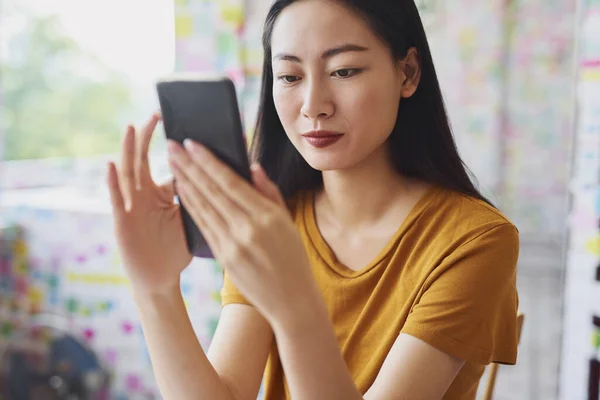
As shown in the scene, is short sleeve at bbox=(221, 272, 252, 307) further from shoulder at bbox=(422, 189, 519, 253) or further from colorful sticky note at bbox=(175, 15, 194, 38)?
colorful sticky note at bbox=(175, 15, 194, 38)

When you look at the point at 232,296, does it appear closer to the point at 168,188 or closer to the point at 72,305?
the point at 168,188

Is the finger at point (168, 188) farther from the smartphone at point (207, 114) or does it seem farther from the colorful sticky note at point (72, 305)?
the colorful sticky note at point (72, 305)

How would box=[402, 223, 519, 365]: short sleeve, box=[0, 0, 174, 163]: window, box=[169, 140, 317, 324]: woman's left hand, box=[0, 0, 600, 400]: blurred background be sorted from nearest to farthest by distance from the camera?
→ box=[169, 140, 317, 324]: woman's left hand < box=[402, 223, 519, 365]: short sleeve < box=[0, 0, 600, 400]: blurred background < box=[0, 0, 174, 163]: window

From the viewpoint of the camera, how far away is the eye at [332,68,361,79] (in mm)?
921

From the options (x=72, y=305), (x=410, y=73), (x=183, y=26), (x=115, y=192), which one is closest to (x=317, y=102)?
(x=410, y=73)

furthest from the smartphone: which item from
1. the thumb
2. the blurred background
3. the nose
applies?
the blurred background

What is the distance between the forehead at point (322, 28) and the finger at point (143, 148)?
0.79ft

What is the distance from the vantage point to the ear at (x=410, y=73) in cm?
102

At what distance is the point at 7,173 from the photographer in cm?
231

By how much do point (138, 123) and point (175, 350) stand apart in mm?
1655

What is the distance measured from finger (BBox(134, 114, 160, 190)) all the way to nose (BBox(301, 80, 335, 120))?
0.71ft

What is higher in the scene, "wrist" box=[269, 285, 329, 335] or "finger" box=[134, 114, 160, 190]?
"finger" box=[134, 114, 160, 190]

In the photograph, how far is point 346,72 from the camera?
92 cm

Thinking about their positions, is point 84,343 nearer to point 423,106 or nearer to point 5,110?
point 5,110
